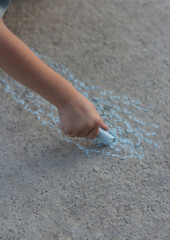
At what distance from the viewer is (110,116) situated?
1224 mm

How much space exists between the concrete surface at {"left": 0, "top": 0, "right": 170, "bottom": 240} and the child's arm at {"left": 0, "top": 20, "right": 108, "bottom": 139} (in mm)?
130

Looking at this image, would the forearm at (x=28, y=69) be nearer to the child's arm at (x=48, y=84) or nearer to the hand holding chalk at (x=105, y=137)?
the child's arm at (x=48, y=84)

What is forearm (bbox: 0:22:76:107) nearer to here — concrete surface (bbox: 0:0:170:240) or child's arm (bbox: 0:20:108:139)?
child's arm (bbox: 0:20:108:139)

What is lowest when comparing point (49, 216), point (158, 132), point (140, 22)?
point (49, 216)

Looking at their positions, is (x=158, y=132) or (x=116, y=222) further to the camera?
(x=158, y=132)

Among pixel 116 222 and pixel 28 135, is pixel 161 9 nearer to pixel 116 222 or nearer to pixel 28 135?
pixel 28 135

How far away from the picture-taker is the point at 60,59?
142 cm

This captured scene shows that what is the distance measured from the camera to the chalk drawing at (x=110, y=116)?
113 centimetres

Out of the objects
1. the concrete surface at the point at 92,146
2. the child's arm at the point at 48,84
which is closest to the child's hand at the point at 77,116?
the child's arm at the point at 48,84

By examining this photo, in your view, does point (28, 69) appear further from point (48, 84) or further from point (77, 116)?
point (77, 116)

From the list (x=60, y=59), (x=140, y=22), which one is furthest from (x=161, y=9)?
(x=60, y=59)

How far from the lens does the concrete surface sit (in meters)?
0.97

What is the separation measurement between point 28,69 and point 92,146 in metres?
0.36

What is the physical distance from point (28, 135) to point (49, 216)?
32 cm
